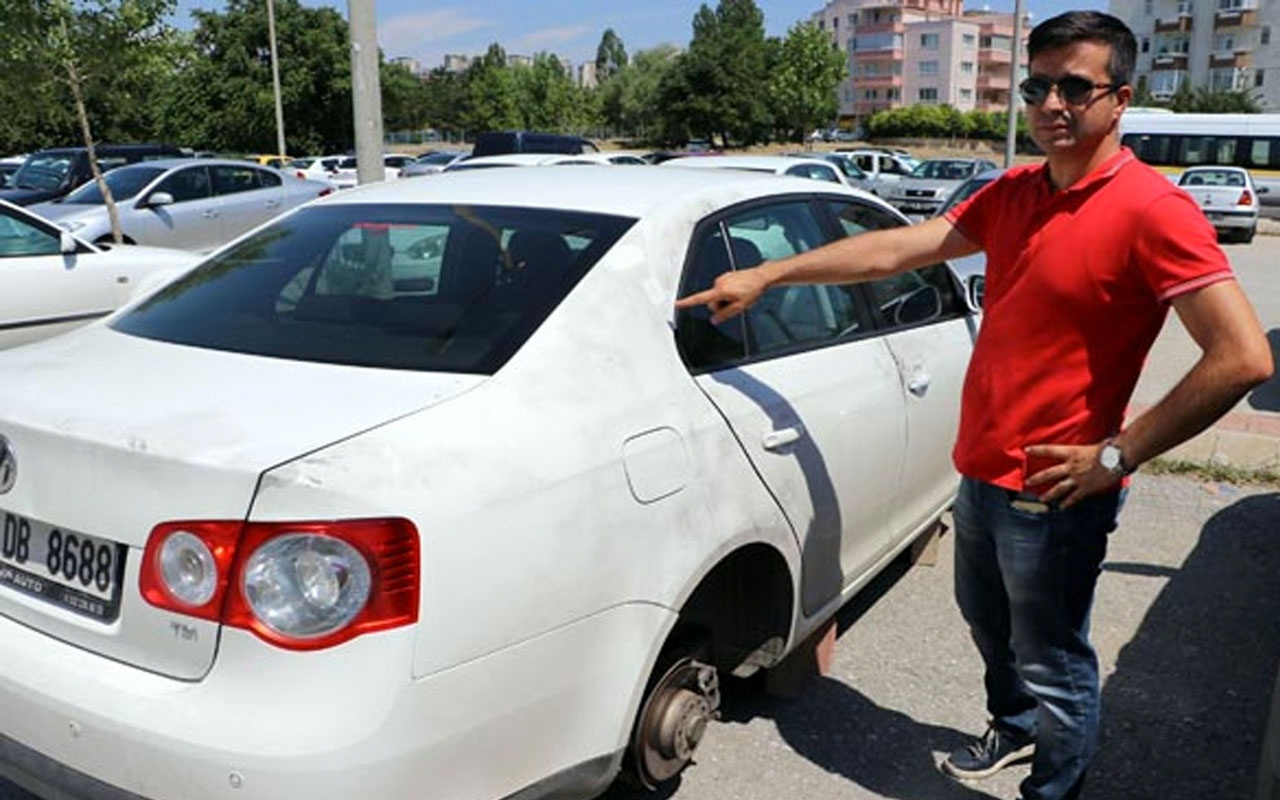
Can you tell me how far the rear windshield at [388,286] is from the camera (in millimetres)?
2457

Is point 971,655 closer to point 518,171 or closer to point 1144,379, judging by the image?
point 518,171

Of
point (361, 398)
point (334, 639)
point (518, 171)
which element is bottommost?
point (334, 639)

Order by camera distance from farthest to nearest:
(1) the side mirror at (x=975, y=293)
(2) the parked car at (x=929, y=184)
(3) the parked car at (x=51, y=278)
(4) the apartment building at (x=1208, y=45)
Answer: (4) the apartment building at (x=1208, y=45)
(2) the parked car at (x=929, y=184)
(3) the parked car at (x=51, y=278)
(1) the side mirror at (x=975, y=293)

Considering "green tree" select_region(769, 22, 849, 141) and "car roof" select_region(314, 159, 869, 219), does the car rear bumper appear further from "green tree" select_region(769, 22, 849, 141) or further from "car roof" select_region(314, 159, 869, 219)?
"green tree" select_region(769, 22, 849, 141)

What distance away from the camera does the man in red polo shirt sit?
2121 millimetres

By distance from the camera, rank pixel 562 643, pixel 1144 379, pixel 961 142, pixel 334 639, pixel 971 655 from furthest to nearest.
A: pixel 961 142 → pixel 1144 379 → pixel 971 655 → pixel 562 643 → pixel 334 639

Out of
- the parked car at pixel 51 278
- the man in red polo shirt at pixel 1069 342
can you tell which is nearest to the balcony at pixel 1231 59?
the parked car at pixel 51 278

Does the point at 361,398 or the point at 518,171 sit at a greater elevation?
the point at 518,171

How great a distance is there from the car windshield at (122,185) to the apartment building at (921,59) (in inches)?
3707

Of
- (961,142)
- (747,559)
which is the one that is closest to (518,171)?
(747,559)

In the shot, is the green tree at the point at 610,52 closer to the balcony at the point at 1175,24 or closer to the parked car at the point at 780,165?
the balcony at the point at 1175,24

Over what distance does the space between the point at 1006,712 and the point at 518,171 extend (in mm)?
2179

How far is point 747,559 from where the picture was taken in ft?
9.43

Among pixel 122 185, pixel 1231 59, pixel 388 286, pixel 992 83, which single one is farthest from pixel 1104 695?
pixel 992 83
